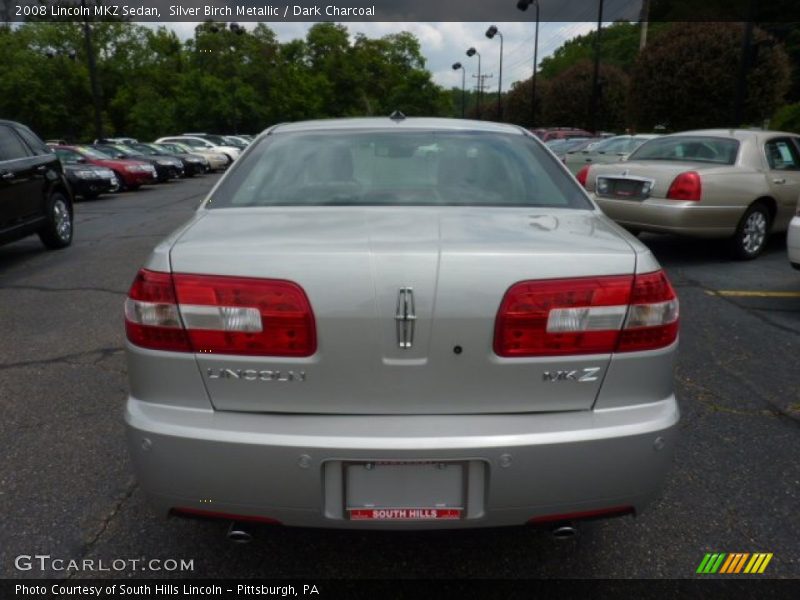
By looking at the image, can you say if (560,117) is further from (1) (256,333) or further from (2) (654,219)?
(1) (256,333)

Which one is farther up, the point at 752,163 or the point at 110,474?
the point at 752,163

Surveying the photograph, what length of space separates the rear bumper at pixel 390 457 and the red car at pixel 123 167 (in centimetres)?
1793

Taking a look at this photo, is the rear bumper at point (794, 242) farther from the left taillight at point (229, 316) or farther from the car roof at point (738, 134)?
the left taillight at point (229, 316)

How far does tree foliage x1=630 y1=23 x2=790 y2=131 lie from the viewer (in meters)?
24.2

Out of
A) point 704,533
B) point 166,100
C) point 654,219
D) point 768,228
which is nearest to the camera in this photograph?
point 704,533

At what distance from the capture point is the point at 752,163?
7.71 meters

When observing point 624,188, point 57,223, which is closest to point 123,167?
point 57,223

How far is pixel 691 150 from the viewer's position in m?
8.14

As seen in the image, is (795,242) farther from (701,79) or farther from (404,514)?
(701,79)

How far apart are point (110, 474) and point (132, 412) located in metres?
1.23

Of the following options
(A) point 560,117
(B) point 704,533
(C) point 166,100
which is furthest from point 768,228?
(C) point 166,100

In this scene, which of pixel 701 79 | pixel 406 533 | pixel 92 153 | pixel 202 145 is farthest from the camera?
pixel 202 145

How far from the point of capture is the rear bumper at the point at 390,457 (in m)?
1.83

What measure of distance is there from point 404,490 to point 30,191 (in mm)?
7746
